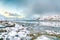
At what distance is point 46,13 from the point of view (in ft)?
7.44

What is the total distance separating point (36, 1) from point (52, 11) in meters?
0.40

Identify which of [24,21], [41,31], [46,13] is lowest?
[41,31]

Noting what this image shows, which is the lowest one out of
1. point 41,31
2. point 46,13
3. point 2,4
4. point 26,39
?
point 26,39

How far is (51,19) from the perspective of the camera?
2.25m

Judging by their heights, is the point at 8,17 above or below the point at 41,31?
above

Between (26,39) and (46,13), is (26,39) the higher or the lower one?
the lower one

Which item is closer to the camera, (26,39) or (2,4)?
(26,39)

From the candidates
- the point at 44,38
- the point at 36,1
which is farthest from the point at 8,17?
the point at 44,38

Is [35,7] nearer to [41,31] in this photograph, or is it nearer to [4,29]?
[41,31]

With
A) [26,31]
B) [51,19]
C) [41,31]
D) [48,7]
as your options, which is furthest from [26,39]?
[48,7]

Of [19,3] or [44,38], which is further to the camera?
[19,3]

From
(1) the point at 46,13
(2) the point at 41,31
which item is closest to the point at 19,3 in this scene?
(1) the point at 46,13

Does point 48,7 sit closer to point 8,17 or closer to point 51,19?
point 51,19

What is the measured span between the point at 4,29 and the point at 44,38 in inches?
32.6
